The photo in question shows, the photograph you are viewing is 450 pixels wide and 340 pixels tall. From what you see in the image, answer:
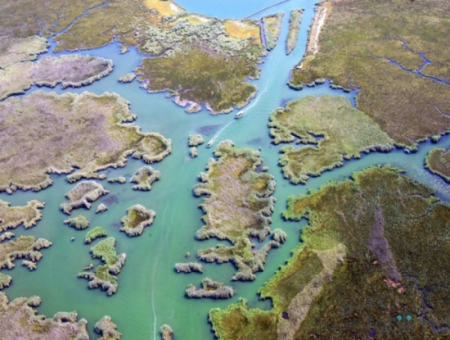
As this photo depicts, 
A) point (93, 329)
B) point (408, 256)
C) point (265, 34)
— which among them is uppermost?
point (265, 34)

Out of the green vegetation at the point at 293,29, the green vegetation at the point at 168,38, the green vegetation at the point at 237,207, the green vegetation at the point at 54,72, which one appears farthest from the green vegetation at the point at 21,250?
the green vegetation at the point at 293,29

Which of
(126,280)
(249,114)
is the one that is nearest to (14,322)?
(126,280)

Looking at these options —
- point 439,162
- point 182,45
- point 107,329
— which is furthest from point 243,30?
point 107,329

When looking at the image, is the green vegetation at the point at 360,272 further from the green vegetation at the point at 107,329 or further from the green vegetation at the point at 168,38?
the green vegetation at the point at 168,38

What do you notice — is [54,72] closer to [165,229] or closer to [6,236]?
[6,236]

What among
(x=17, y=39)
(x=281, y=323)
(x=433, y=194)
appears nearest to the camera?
(x=281, y=323)

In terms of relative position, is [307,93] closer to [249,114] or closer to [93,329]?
[249,114]
